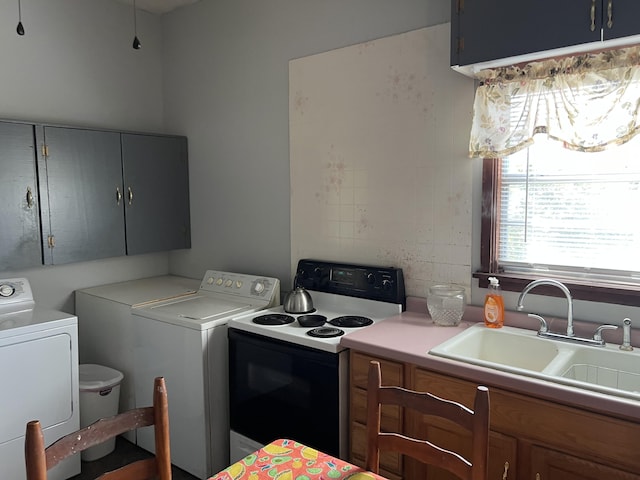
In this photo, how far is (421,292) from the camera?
260cm

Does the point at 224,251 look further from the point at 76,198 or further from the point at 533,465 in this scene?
the point at 533,465

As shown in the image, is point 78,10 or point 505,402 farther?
point 78,10

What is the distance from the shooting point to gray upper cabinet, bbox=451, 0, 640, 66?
Answer: 5.68 feet

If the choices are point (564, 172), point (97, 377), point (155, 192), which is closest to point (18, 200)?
point (155, 192)

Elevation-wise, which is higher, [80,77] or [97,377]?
[80,77]

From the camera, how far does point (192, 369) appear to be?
2.62 metres

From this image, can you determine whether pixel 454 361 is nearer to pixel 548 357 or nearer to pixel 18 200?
pixel 548 357

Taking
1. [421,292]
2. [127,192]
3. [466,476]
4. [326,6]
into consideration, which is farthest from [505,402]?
[127,192]

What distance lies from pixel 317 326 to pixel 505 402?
100 cm

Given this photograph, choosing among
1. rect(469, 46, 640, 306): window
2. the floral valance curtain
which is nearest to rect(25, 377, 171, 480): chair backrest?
rect(469, 46, 640, 306): window

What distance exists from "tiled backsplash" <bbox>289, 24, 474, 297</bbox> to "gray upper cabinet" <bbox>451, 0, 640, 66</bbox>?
310mm

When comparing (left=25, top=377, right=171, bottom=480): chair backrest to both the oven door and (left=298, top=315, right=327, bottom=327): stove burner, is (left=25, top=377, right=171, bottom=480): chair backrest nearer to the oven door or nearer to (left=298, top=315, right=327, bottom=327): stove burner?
the oven door

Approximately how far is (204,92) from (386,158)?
5.10 feet

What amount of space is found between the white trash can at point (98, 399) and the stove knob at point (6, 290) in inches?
24.7
